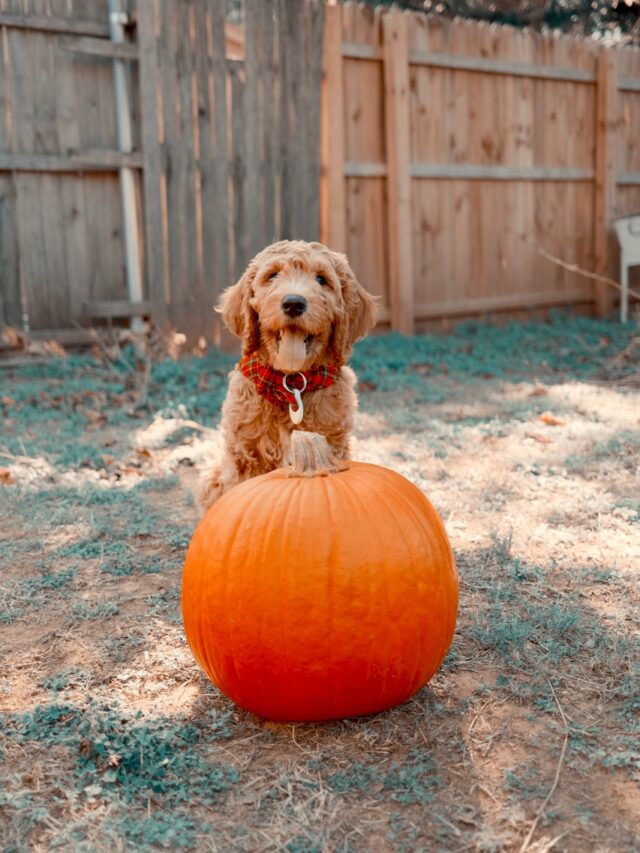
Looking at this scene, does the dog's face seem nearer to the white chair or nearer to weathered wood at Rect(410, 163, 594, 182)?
weathered wood at Rect(410, 163, 594, 182)

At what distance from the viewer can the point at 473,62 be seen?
9586 mm

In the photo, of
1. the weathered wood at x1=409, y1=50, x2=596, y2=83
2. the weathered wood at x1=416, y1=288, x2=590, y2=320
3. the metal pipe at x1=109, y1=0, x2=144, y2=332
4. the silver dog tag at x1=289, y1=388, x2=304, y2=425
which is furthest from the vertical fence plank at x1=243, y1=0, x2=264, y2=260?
the silver dog tag at x1=289, y1=388, x2=304, y2=425

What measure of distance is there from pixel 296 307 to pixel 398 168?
21.1ft

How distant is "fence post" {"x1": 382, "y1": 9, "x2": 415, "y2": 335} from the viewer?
8.83 m

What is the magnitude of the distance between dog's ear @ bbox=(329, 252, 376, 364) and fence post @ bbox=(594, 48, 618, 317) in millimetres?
8479

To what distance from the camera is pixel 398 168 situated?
902 centimetres

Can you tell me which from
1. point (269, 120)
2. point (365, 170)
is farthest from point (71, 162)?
point (365, 170)

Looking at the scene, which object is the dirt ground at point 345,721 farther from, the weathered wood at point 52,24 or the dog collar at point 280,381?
the weathered wood at point 52,24

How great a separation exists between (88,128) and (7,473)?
440 cm

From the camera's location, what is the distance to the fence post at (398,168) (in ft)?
29.0

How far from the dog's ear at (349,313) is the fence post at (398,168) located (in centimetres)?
567

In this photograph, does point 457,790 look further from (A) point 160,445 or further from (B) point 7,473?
(A) point 160,445

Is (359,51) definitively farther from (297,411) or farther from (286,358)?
(297,411)

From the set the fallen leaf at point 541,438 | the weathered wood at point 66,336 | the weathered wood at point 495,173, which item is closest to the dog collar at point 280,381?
the fallen leaf at point 541,438
